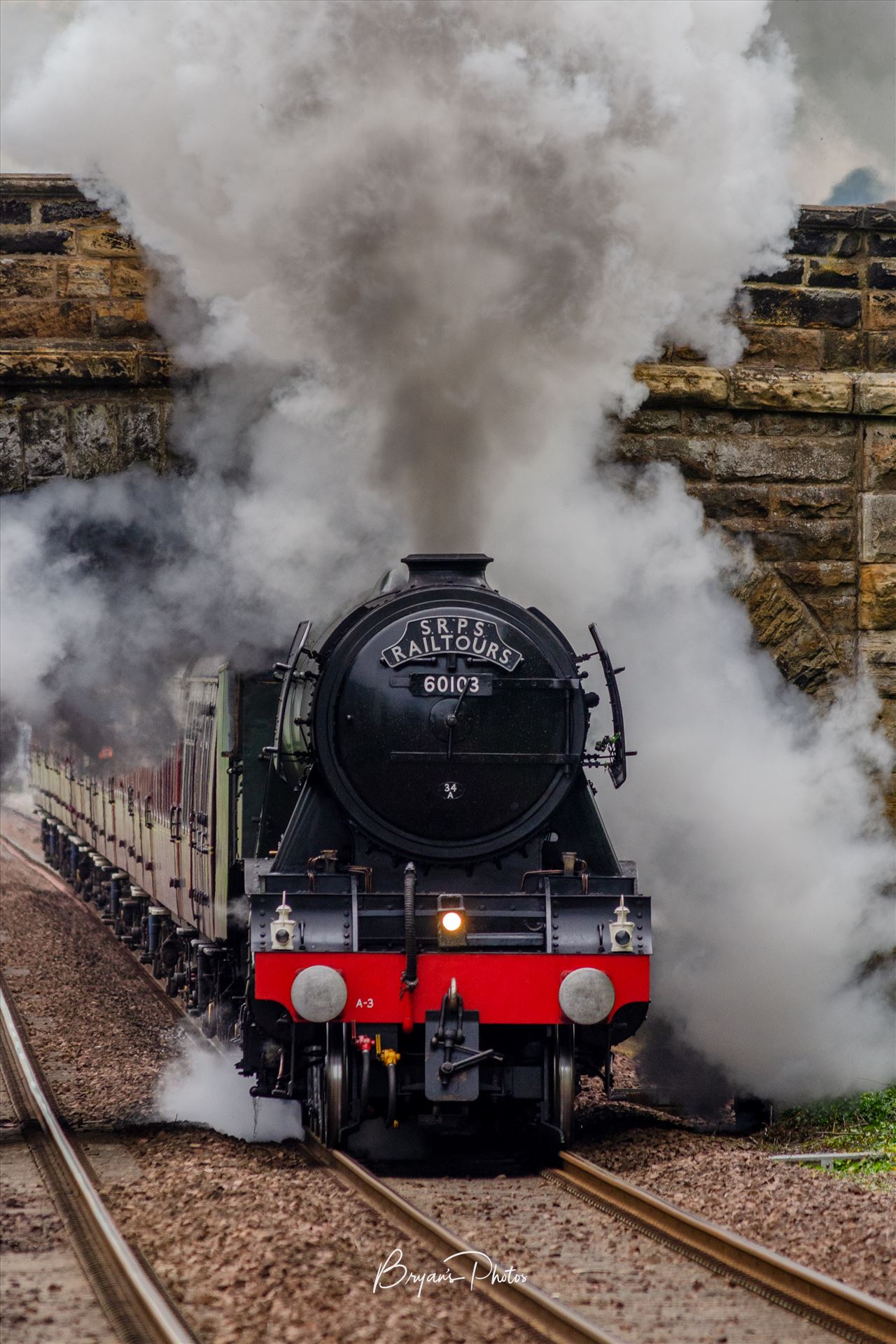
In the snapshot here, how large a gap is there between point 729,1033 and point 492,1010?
2.44 m

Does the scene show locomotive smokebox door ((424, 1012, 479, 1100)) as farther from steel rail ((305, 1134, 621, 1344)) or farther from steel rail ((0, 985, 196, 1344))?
steel rail ((0, 985, 196, 1344))

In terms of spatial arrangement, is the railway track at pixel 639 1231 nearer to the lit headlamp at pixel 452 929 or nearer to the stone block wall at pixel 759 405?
the lit headlamp at pixel 452 929

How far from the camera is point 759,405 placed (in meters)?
8.80

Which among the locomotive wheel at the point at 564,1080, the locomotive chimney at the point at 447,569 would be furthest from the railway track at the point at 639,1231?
the locomotive chimney at the point at 447,569

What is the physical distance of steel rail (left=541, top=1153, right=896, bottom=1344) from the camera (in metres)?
3.84

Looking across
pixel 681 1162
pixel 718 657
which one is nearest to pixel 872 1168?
pixel 681 1162

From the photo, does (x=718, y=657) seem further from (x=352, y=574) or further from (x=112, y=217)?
(x=112, y=217)

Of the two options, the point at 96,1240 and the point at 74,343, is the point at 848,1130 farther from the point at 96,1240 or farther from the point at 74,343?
the point at 74,343

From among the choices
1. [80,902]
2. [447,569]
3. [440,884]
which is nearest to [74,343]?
[447,569]

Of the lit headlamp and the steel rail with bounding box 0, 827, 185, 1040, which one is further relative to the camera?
the steel rail with bounding box 0, 827, 185, 1040

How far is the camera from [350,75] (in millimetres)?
6512

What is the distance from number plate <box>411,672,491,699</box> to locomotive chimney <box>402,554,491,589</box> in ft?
1.33

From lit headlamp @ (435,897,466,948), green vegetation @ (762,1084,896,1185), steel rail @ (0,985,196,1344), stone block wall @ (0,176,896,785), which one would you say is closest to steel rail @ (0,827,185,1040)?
steel rail @ (0,985,196,1344)

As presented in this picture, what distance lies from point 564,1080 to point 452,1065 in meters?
0.48
